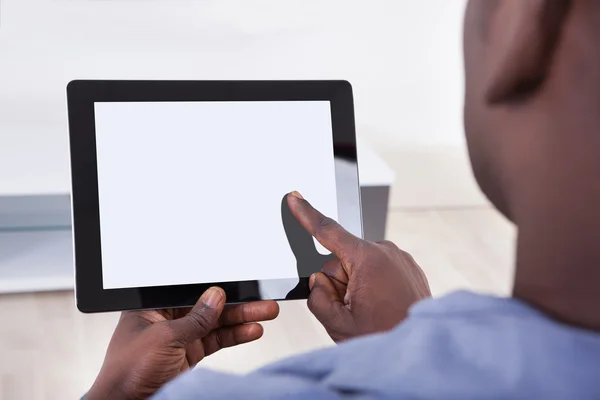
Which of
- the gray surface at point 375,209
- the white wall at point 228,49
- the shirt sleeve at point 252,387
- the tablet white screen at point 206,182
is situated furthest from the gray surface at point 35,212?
the shirt sleeve at point 252,387

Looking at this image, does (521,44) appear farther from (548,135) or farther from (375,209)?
(375,209)

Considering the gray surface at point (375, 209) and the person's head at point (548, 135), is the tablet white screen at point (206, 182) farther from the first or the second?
the gray surface at point (375, 209)

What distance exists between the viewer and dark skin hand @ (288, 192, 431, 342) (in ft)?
2.14

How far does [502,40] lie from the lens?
0.31 meters

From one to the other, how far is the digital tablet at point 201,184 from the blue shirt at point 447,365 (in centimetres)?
40

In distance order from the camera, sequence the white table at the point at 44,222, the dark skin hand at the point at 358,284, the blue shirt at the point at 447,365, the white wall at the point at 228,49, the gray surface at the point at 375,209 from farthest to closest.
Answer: the white wall at the point at 228,49
the gray surface at the point at 375,209
the white table at the point at 44,222
the dark skin hand at the point at 358,284
the blue shirt at the point at 447,365

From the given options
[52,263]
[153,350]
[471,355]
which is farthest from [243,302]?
[52,263]

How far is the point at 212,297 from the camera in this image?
0.71 m

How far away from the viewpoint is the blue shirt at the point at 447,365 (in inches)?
10.9

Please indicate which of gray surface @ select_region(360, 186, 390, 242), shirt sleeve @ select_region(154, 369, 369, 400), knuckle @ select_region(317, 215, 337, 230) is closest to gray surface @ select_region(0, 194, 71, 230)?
gray surface @ select_region(360, 186, 390, 242)

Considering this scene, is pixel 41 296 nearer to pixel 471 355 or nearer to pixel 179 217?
pixel 179 217

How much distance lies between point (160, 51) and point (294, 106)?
116 centimetres

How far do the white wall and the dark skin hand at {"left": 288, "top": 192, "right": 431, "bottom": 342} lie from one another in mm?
1075

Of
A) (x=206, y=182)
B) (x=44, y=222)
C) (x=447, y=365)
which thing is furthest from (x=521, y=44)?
(x=44, y=222)
